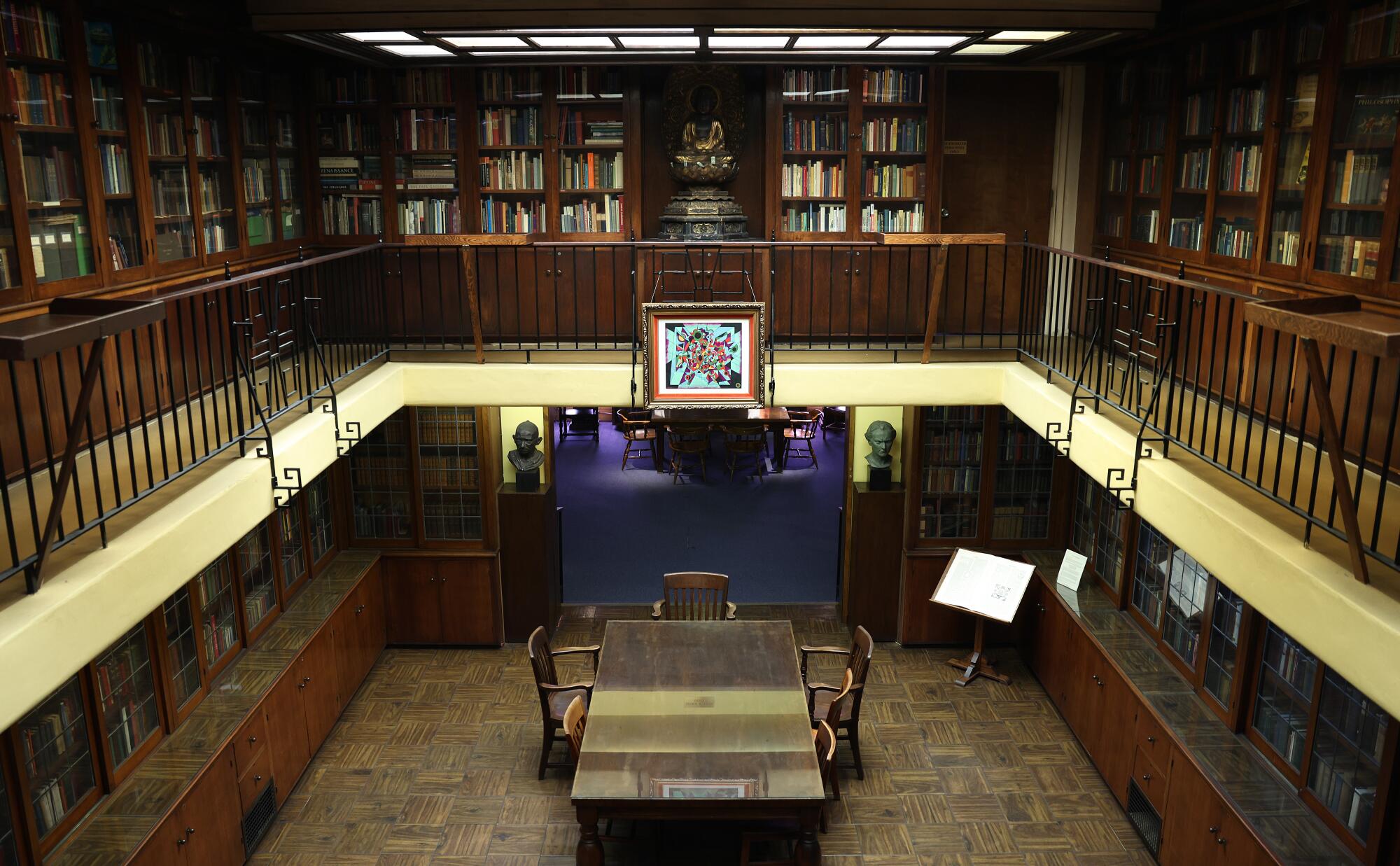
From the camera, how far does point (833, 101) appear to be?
7770 mm

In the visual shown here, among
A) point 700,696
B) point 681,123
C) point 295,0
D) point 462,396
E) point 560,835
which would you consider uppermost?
point 295,0

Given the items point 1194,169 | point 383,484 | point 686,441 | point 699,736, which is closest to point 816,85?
point 1194,169

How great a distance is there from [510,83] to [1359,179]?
5584 millimetres

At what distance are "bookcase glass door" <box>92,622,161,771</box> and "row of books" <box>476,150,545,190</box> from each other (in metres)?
4.09

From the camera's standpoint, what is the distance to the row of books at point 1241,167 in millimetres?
5586

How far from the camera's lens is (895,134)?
7.79 meters

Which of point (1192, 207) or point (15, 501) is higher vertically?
point (1192, 207)

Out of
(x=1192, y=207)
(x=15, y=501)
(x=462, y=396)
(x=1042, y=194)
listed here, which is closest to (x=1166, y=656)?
(x=1192, y=207)

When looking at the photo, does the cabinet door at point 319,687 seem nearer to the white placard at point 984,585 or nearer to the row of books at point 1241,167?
the white placard at point 984,585

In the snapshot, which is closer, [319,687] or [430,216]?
[319,687]

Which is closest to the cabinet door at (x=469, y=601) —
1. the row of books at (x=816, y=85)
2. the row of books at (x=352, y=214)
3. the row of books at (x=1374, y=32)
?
the row of books at (x=352, y=214)

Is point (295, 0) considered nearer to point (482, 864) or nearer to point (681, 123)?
point (681, 123)

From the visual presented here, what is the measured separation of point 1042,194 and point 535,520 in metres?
4.86

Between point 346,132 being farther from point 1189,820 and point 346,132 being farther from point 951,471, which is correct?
point 1189,820
